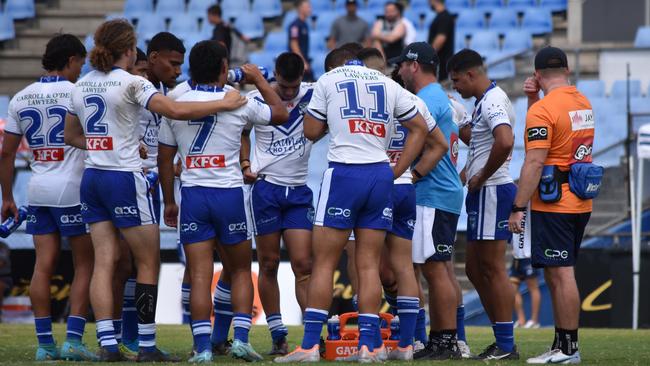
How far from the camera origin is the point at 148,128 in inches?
373

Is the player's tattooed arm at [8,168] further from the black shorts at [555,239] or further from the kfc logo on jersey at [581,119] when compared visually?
the kfc logo on jersey at [581,119]

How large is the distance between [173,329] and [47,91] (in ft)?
14.3

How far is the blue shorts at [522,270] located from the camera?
15.9 metres

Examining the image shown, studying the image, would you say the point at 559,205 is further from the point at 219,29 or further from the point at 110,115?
the point at 219,29

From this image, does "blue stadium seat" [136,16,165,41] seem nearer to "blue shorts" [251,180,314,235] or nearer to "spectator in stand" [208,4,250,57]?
"spectator in stand" [208,4,250,57]

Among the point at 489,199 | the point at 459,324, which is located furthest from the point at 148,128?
the point at 459,324

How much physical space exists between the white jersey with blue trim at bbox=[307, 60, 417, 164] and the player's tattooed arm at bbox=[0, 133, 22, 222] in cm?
247

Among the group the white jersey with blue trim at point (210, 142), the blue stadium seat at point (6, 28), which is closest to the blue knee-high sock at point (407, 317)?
the white jersey with blue trim at point (210, 142)

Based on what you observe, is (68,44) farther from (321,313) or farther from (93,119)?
(321,313)

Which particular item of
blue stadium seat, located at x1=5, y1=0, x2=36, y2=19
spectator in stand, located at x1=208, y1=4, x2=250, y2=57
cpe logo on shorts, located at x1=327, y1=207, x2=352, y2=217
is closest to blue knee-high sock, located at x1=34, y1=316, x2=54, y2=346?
cpe logo on shorts, located at x1=327, y1=207, x2=352, y2=217

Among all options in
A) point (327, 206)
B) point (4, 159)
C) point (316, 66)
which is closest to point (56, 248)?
point (4, 159)

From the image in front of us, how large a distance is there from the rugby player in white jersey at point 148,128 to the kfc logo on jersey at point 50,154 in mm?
627

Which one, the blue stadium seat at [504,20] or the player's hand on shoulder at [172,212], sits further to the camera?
the blue stadium seat at [504,20]

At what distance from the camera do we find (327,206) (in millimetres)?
8195
